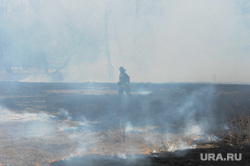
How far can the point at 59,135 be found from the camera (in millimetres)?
7379

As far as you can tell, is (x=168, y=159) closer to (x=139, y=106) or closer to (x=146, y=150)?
(x=146, y=150)

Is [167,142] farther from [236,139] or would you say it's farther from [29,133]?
[29,133]

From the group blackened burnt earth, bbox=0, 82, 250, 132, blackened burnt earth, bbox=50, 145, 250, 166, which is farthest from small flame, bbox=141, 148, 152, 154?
blackened burnt earth, bbox=0, 82, 250, 132

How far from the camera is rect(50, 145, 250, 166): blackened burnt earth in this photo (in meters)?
4.95

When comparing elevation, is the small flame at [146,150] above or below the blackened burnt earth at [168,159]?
below

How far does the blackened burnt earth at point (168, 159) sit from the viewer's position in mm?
4955

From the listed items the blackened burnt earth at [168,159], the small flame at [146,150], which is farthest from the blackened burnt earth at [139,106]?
the small flame at [146,150]

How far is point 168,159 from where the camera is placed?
5.37 m

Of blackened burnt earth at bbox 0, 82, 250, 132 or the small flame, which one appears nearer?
the small flame

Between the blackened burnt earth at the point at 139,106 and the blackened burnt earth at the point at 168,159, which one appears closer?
the blackened burnt earth at the point at 168,159

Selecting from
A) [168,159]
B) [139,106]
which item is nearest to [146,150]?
[168,159]

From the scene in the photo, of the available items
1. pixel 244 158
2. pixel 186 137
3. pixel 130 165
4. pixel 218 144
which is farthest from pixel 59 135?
pixel 244 158

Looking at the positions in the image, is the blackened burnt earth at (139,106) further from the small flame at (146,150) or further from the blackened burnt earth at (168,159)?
the small flame at (146,150)

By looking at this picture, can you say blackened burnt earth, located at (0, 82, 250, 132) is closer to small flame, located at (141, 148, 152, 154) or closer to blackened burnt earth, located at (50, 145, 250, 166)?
blackened burnt earth, located at (50, 145, 250, 166)
